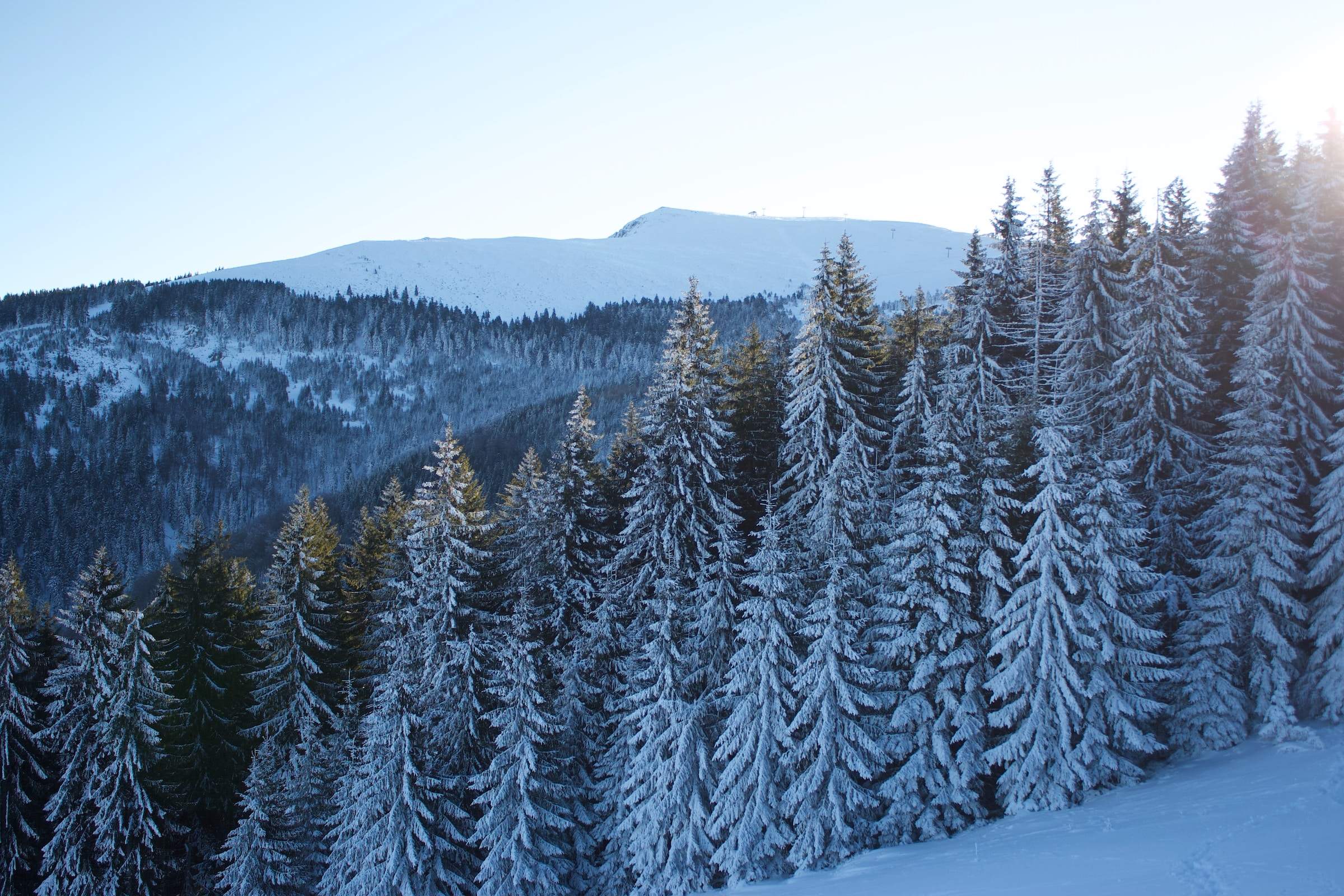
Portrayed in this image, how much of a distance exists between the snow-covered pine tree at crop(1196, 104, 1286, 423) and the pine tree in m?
44.2

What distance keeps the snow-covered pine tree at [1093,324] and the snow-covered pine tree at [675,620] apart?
1499 centimetres

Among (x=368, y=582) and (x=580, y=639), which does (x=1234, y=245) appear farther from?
(x=368, y=582)

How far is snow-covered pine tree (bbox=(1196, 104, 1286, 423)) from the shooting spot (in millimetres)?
30062

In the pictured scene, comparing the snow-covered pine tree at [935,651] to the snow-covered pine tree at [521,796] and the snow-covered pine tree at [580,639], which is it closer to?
the snow-covered pine tree at [580,639]

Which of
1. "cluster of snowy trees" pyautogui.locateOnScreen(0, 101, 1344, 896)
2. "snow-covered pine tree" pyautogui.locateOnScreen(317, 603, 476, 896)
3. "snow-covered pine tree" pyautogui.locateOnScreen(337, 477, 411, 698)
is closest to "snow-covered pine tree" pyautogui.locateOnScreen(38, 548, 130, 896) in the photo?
"cluster of snowy trees" pyautogui.locateOnScreen(0, 101, 1344, 896)

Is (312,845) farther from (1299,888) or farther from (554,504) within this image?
(1299,888)

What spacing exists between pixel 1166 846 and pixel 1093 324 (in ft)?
68.0

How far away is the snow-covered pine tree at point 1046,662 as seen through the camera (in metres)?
21.5

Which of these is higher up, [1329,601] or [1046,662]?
[1329,601]

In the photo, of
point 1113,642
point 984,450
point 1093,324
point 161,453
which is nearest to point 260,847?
point 984,450

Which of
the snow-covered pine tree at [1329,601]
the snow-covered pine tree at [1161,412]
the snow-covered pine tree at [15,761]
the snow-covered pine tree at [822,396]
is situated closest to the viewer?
the snow-covered pine tree at [1329,601]

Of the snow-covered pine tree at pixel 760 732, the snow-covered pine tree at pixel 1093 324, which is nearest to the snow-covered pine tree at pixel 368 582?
the snow-covered pine tree at pixel 760 732

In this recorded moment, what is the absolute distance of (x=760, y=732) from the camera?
78.9ft

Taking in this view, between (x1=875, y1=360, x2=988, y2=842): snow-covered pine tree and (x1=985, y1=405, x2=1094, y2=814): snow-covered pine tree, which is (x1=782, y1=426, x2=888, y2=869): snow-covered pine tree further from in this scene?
(x1=985, y1=405, x2=1094, y2=814): snow-covered pine tree
